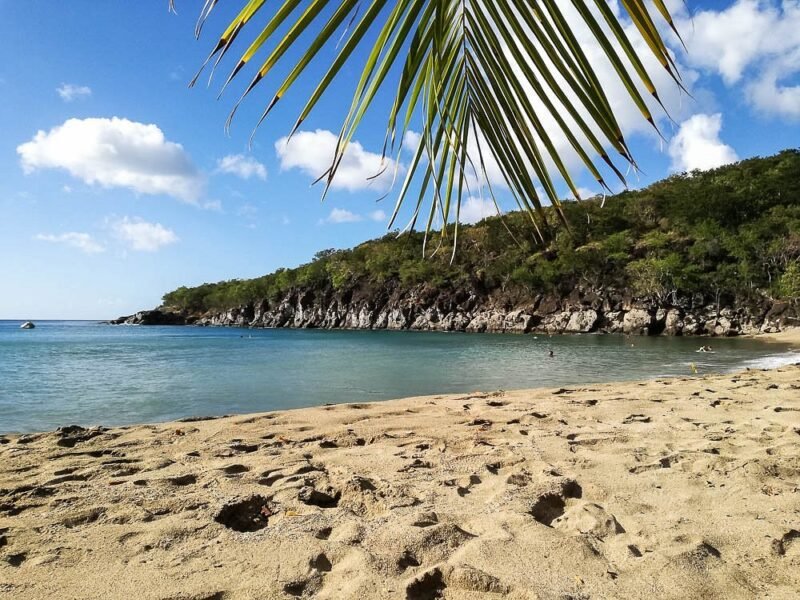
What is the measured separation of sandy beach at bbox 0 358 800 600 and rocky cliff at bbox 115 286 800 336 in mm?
44723

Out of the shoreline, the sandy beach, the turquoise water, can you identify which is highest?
the sandy beach

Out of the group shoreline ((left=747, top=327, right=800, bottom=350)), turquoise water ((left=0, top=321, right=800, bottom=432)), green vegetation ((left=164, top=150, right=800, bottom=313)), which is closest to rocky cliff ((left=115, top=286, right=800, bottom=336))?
green vegetation ((left=164, top=150, right=800, bottom=313))

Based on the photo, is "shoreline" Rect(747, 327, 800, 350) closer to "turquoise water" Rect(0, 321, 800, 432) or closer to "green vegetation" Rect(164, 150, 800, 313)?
"green vegetation" Rect(164, 150, 800, 313)

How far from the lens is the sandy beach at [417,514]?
2.12 meters

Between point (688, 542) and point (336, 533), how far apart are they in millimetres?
1783

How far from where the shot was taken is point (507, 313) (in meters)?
61.1

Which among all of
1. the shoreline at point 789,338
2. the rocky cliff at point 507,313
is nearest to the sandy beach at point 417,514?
the shoreline at point 789,338

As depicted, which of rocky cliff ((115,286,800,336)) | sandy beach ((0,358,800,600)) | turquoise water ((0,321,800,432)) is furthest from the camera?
rocky cliff ((115,286,800,336))

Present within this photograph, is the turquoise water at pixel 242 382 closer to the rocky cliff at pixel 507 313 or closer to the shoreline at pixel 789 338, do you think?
the shoreline at pixel 789 338

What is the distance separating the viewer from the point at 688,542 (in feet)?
7.88

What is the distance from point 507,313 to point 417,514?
5982 centimetres

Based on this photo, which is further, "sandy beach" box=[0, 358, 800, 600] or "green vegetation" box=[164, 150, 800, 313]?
"green vegetation" box=[164, 150, 800, 313]

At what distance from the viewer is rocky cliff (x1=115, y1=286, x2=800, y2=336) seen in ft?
141

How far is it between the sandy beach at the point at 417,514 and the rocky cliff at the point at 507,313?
44.7 metres
